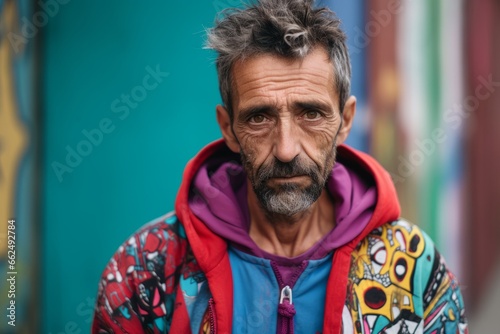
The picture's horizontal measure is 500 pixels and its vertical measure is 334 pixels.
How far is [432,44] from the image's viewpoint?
3.39m

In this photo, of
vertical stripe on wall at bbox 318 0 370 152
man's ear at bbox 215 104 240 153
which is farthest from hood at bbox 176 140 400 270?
vertical stripe on wall at bbox 318 0 370 152

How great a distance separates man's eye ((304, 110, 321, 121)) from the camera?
6.80ft

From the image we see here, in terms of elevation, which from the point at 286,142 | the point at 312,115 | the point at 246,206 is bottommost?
the point at 246,206

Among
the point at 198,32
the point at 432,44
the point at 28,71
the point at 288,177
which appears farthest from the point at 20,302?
the point at 432,44

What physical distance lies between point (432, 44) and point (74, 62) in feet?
6.78

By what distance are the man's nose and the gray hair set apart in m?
0.25

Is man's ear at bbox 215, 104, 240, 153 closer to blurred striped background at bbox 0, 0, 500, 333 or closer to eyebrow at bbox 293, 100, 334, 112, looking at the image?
eyebrow at bbox 293, 100, 334, 112

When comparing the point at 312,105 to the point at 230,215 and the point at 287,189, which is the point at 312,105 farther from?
the point at 230,215

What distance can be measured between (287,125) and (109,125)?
1.66 m

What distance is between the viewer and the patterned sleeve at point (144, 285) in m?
2.17

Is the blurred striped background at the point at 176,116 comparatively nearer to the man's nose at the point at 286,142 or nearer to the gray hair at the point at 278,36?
the gray hair at the point at 278,36

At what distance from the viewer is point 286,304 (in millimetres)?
2041

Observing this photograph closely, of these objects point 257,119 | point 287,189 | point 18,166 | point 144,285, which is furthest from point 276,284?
point 18,166

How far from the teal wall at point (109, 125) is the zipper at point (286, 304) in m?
1.44
